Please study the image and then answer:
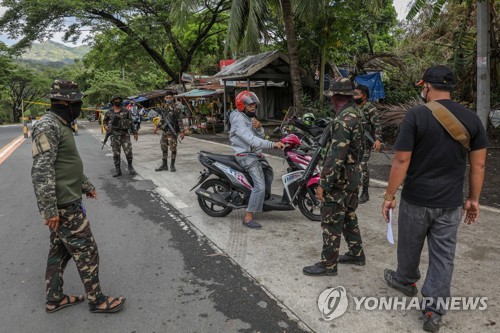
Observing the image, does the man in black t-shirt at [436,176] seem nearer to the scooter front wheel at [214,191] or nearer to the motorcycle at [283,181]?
the motorcycle at [283,181]

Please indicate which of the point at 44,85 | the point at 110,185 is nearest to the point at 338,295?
the point at 110,185

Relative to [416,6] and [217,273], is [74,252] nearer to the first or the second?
[217,273]

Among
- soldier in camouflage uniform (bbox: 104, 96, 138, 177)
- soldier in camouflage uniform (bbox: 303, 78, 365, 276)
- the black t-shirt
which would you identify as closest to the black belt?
soldier in camouflage uniform (bbox: 303, 78, 365, 276)

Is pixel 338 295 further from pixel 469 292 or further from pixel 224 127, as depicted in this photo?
pixel 224 127

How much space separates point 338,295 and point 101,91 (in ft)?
141

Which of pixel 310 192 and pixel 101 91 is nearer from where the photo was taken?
pixel 310 192

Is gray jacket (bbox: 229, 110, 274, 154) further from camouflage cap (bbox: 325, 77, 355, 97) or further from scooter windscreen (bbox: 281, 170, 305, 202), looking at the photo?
camouflage cap (bbox: 325, 77, 355, 97)

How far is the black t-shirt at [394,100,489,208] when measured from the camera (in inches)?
103

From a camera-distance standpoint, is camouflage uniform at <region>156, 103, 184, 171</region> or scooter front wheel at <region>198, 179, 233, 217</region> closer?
scooter front wheel at <region>198, 179, 233, 217</region>

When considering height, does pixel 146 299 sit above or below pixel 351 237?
below

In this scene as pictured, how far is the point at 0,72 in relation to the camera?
119 ft

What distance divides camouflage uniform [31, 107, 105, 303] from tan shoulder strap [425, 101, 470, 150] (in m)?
2.75

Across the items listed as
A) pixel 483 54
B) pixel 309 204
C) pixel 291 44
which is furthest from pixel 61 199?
pixel 291 44

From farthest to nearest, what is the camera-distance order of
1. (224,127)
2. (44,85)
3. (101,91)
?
(44,85) → (101,91) → (224,127)
